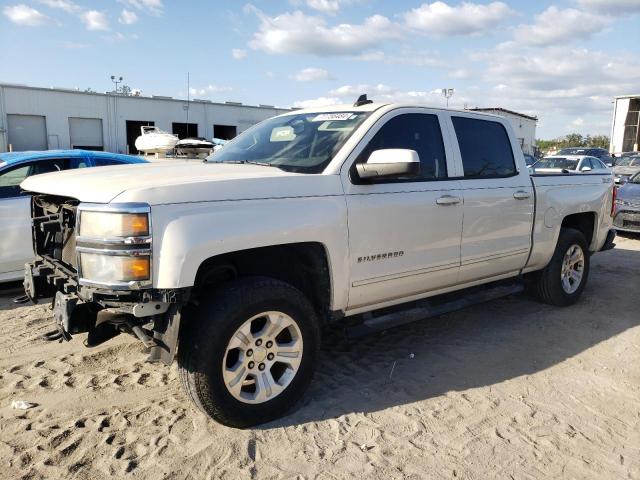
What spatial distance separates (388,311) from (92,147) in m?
38.0

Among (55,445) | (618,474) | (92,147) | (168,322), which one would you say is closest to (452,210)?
(618,474)

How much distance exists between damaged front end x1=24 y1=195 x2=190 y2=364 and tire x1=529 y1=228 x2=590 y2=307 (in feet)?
13.9

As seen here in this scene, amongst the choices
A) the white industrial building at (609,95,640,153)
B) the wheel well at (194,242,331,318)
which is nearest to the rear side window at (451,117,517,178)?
the wheel well at (194,242,331,318)

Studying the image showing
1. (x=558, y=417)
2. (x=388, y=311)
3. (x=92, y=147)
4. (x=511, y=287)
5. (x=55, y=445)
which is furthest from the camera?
(x=92, y=147)

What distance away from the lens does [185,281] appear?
2.90 m

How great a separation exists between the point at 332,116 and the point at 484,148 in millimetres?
1542

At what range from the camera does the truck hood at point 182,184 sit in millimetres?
2898

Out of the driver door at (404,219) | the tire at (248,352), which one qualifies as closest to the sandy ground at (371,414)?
the tire at (248,352)

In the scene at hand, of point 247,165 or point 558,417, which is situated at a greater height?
point 247,165

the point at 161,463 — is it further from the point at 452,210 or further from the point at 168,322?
the point at 452,210

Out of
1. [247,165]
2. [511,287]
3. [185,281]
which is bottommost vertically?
[511,287]

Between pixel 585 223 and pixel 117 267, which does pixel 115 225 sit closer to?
pixel 117 267

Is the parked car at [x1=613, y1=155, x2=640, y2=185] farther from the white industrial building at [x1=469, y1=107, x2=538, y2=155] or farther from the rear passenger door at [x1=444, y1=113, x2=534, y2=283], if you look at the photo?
the white industrial building at [x1=469, y1=107, x2=538, y2=155]

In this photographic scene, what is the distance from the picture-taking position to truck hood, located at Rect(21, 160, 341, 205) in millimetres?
2898
